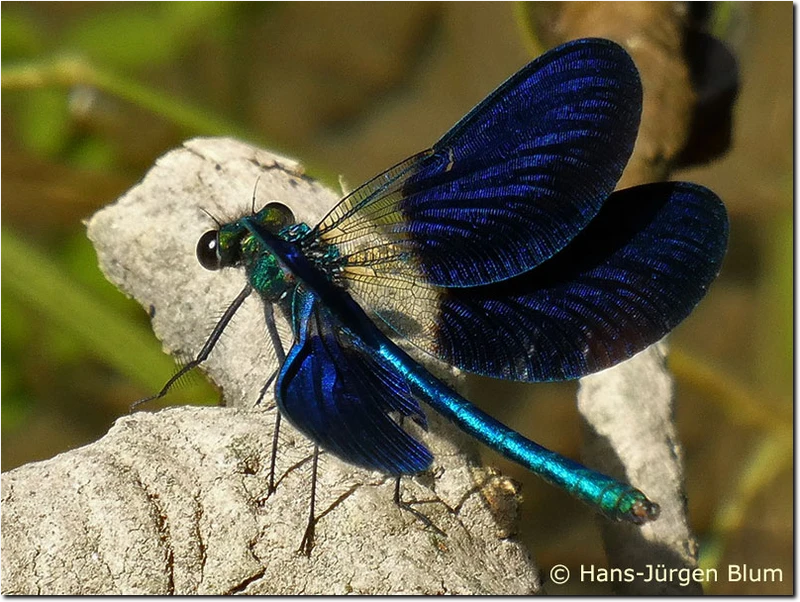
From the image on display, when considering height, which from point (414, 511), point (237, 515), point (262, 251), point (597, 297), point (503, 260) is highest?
point (262, 251)

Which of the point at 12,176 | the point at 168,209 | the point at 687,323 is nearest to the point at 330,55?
the point at 12,176

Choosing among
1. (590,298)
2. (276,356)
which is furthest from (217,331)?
(590,298)

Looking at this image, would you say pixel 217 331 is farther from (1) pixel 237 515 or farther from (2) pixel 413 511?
(2) pixel 413 511

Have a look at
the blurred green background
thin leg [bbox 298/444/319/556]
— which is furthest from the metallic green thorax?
the blurred green background

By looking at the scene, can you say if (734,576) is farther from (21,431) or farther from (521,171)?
(21,431)

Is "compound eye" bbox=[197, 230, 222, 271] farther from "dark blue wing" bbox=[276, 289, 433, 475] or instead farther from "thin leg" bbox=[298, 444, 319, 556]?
"thin leg" bbox=[298, 444, 319, 556]

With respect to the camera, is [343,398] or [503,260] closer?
[343,398]

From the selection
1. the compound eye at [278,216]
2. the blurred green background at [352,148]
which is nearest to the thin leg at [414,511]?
the compound eye at [278,216]
